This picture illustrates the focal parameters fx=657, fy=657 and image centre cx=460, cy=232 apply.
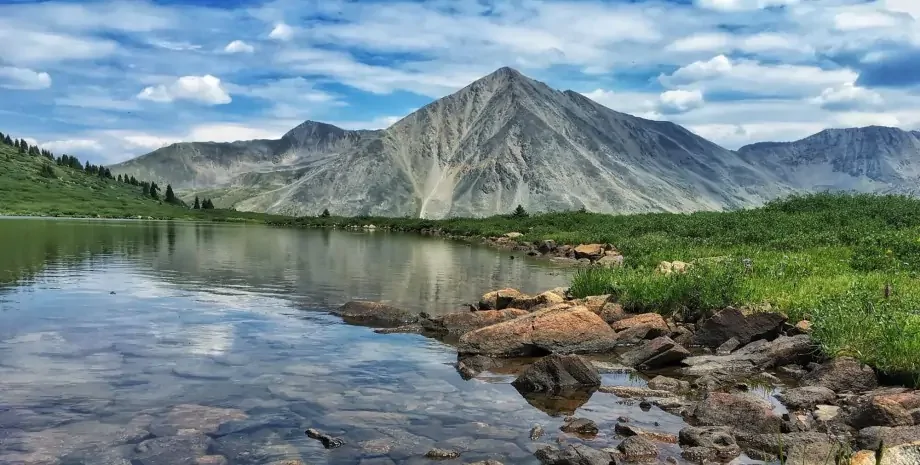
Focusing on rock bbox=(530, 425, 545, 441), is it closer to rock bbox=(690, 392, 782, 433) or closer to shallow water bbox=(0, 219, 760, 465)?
shallow water bbox=(0, 219, 760, 465)

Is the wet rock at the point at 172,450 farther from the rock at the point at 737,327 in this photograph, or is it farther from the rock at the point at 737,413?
the rock at the point at 737,327

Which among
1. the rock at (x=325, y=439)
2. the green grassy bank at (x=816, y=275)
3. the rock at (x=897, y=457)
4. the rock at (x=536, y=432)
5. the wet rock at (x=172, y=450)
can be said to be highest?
the green grassy bank at (x=816, y=275)

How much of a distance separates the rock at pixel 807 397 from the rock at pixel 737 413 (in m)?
1.89

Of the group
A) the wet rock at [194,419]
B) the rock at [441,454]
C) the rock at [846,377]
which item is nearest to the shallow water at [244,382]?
the wet rock at [194,419]

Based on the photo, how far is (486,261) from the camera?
6525cm

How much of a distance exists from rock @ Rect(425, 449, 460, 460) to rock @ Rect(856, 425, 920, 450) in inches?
292

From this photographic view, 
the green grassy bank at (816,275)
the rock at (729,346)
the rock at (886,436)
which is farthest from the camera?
the rock at (729,346)

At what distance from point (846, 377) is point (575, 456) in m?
8.99

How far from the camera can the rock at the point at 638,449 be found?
40.6 ft

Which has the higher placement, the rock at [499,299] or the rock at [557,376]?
the rock at [499,299]

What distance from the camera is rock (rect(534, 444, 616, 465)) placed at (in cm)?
1182

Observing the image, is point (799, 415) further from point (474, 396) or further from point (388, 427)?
point (388, 427)

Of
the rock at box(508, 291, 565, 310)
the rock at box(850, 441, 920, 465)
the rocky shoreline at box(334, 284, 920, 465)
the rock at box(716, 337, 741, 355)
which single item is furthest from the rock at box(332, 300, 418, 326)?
the rock at box(850, 441, 920, 465)

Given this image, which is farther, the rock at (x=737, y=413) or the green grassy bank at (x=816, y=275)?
the green grassy bank at (x=816, y=275)
